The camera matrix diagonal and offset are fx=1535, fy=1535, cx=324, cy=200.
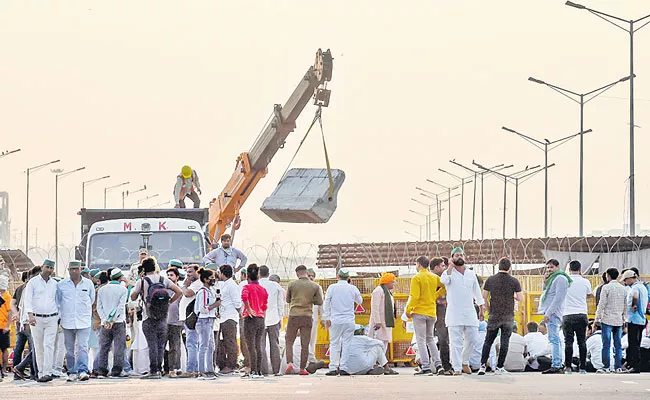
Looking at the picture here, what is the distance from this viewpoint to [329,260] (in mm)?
58375

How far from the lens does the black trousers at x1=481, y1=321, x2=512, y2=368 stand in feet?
69.1

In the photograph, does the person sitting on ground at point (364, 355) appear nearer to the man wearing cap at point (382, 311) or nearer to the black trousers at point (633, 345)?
the man wearing cap at point (382, 311)

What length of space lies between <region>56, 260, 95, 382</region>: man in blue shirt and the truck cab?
4.66 m

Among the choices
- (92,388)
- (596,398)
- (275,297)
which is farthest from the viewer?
(275,297)

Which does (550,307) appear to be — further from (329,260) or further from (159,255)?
(329,260)

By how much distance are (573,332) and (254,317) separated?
179 inches

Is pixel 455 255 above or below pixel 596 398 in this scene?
above

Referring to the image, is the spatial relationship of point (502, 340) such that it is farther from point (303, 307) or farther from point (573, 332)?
point (303, 307)

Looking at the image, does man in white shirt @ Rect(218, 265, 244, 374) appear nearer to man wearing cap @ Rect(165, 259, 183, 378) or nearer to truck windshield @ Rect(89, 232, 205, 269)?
man wearing cap @ Rect(165, 259, 183, 378)

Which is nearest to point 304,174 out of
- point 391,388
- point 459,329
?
point 459,329

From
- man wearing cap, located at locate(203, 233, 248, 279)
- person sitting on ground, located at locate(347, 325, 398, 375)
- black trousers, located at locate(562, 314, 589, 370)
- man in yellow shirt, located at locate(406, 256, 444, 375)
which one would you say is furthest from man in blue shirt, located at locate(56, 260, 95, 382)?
black trousers, located at locate(562, 314, 589, 370)

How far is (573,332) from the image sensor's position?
71.8 ft

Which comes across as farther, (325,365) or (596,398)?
(325,365)

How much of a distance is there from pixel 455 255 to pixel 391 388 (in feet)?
10.8
